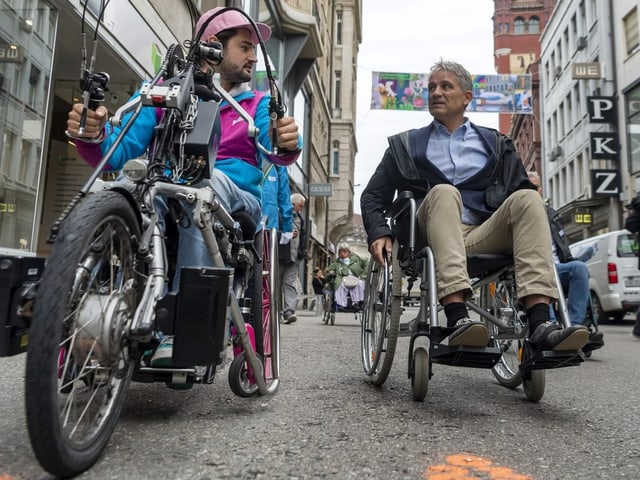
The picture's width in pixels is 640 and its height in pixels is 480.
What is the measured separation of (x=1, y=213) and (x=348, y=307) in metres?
5.90

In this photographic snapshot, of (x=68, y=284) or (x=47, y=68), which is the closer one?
(x=68, y=284)

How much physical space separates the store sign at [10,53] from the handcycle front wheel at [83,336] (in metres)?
4.74

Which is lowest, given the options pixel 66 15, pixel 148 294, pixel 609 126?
pixel 148 294

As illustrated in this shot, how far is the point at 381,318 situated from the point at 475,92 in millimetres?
19907

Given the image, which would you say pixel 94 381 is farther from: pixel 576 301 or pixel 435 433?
pixel 576 301

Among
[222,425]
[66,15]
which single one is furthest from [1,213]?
[222,425]

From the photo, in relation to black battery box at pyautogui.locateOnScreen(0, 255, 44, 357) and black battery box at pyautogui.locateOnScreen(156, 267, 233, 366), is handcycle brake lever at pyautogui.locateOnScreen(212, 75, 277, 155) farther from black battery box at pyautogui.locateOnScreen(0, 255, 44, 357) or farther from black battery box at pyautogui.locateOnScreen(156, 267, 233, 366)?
black battery box at pyautogui.locateOnScreen(0, 255, 44, 357)

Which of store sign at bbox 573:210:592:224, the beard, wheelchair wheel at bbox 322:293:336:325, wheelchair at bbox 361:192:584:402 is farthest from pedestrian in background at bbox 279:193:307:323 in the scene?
store sign at bbox 573:210:592:224

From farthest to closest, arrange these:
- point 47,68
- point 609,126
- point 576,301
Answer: point 609,126 → point 47,68 → point 576,301

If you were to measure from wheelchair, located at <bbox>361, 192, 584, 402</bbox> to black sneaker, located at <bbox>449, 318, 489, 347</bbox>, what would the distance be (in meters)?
0.02

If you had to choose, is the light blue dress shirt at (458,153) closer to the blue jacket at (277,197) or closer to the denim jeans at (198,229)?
the denim jeans at (198,229)

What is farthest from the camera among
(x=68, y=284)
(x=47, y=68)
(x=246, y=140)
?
(x=47, y=68)

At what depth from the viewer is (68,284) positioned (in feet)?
3.86

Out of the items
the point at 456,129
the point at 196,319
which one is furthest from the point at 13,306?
the point at 456,129
